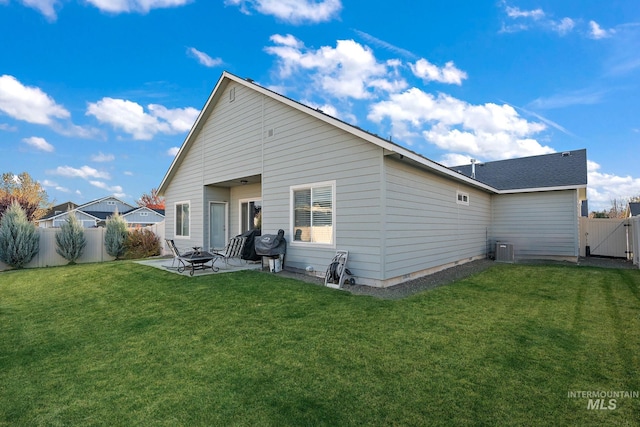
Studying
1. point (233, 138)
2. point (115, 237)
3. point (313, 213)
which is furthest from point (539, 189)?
point (115, 237)

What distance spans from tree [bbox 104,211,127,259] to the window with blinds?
9.53m

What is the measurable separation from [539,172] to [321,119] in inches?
421

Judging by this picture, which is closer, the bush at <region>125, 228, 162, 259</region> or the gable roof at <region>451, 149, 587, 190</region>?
the gable roof at <region>451, 149, 587, 190</region>

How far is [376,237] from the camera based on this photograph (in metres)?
6.40

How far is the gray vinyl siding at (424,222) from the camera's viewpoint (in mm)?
6695

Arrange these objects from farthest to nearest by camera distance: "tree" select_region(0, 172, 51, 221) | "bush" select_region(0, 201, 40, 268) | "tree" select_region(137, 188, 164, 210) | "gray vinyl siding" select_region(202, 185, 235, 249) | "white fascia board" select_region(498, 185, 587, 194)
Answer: "tree" select_region(137, 188, 164, 210) < "tree" select_region(0, 172, 51, 221) < "gray vinyl siding" select_region(202, 185, 235, 249) < "white fascia board" select_region(498, 185, 587, 194) < "bush" select_region(0, 201, 40, 268)

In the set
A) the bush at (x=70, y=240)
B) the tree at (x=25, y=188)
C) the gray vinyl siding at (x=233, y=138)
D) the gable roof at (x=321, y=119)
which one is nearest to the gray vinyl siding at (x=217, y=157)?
the gray vinyl siding at (x=233, y=138)

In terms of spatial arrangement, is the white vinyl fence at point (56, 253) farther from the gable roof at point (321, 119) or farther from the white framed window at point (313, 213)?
the white framed window at point (313, 213)

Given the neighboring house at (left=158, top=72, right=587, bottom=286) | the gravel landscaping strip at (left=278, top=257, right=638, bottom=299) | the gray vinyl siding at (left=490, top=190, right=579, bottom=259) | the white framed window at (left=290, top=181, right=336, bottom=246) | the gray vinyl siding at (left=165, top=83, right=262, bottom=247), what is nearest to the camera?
the gravel landscaping strip at (left=278, top=257, right=638, bottom=299)

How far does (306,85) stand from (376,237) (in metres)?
12.0

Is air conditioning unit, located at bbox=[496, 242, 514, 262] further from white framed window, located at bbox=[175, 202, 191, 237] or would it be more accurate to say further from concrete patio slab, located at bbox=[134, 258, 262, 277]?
white framed window, located at bbox=[175, 202, 191, 237]

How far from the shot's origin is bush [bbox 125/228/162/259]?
530 inches

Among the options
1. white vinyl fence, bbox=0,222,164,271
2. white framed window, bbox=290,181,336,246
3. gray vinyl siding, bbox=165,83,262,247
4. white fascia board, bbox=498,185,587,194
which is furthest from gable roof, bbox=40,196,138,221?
white fascia board, bbox=498,185,587,194

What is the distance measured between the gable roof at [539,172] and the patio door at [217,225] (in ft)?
30.9
